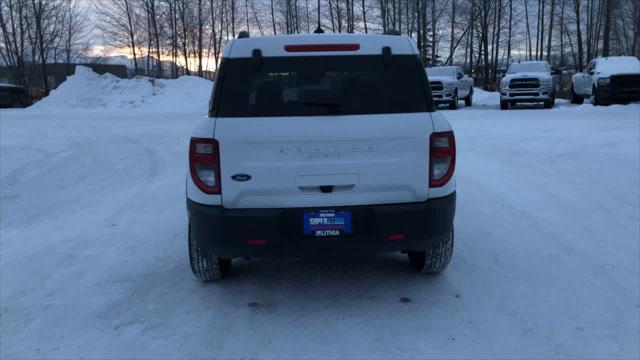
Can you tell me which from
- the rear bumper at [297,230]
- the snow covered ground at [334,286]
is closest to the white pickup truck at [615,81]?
the snow covered ground at [334,286]

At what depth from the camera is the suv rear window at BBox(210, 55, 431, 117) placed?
3828 millimetres

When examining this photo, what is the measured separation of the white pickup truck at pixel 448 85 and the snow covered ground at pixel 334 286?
14912 mm

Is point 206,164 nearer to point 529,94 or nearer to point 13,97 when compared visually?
point 529,94

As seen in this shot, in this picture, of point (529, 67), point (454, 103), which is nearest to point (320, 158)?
point (454, 103)

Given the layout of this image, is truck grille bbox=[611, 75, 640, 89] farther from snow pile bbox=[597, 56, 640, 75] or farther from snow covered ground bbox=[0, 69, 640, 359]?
snow covered ground bbox=[0, 69, 640, 359]

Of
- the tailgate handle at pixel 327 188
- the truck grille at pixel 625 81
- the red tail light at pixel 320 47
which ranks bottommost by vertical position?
the tailgate handle at pixel 327 188

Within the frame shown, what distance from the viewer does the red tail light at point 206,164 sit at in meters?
3.74

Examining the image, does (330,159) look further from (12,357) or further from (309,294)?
(12,357)

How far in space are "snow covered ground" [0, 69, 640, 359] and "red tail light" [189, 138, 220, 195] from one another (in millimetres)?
980

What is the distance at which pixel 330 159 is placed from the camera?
3.77m

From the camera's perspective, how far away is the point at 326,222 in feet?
12.5

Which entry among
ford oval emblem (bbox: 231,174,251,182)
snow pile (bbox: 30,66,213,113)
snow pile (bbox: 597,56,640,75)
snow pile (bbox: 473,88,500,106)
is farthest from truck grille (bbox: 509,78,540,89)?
ford oval emblem (bbox: 231,174,251,182)

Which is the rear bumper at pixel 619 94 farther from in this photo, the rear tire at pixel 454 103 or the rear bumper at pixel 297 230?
the rear bumper at pixel 297 230

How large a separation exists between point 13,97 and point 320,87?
2739 centimetres
